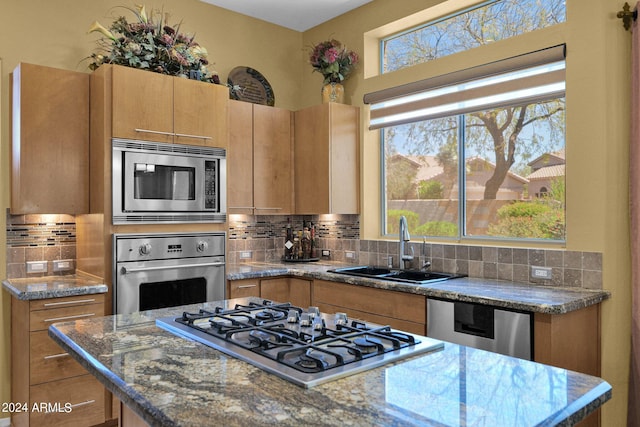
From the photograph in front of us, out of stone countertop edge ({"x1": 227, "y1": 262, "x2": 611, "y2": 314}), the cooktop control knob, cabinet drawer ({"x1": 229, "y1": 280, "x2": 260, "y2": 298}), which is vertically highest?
the cooktop control knob

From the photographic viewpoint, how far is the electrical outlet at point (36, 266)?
11.0 ft

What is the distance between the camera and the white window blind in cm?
301

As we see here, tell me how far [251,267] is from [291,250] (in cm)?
59

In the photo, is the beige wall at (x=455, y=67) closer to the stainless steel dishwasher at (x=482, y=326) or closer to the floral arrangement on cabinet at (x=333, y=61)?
the floral arrangement on cabinet at (x=333, y=61)

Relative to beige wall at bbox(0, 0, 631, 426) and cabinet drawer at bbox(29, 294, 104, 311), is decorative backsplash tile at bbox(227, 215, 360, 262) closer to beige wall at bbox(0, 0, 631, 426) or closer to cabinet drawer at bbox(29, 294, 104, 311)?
beige wall at bbox(0, 0, 631, 426)

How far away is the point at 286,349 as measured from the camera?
1.43 metres

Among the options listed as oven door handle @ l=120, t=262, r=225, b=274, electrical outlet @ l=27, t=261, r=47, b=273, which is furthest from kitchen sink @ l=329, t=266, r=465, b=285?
electrical outlet @ l=27, t=261, r=47, b=273

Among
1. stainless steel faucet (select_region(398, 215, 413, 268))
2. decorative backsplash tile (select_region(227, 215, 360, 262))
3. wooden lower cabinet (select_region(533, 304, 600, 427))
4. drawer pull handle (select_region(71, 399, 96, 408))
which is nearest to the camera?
wooden lower cabinet (select_region(533, 304, 600, 427))

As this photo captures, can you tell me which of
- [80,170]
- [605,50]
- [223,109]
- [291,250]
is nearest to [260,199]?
[291,250]

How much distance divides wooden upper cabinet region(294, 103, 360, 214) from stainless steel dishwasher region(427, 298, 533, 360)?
148 cm

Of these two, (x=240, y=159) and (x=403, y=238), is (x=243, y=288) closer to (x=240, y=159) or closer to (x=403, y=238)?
(x=240, y=159)

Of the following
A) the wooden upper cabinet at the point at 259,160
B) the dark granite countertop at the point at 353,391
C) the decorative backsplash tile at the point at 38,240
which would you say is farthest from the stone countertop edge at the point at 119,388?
the wooden upper cabinet at the point at 259,160

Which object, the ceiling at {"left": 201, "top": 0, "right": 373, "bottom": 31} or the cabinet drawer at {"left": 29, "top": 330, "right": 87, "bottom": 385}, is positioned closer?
the cabinet drawer at {"left": 29, "top": 330, "right": 87, "bottom": 385}

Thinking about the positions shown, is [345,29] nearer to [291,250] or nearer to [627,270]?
[291,250]
